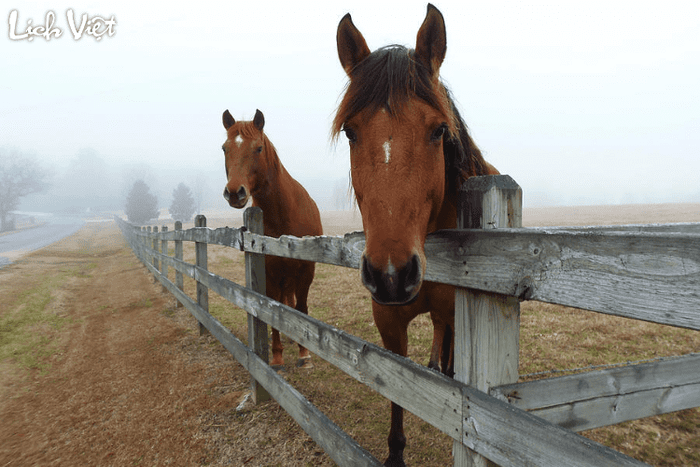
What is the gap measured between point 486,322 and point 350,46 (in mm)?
1652

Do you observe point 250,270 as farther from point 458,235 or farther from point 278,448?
point 458,235

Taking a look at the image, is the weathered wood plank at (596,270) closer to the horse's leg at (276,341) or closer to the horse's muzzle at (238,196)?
the horse's muzzle at (238,196)

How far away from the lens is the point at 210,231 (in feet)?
14.9

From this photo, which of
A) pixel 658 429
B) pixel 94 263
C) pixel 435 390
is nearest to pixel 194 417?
pixel 435 390

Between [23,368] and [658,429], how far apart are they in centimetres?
766

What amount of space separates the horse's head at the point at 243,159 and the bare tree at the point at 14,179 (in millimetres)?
69079

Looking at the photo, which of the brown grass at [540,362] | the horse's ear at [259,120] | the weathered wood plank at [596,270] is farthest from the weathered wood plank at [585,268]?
the horse's ear at [259,120]

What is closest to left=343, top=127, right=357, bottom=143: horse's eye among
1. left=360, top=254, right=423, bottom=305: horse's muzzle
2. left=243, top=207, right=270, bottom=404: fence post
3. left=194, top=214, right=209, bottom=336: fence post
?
left=360, top=254, right=423, bottom=305: horse's muzzle

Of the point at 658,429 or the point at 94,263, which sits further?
the point at 94,263

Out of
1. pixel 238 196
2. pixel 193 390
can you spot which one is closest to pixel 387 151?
pixel 238 196

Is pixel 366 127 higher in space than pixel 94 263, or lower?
higher

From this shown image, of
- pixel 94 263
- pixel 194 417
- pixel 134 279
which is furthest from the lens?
pixel 94 263

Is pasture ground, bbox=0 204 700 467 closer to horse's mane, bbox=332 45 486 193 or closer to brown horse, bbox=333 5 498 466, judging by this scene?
brown horse, bbox=333 5 498 466

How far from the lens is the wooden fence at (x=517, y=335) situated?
2.82 ft
